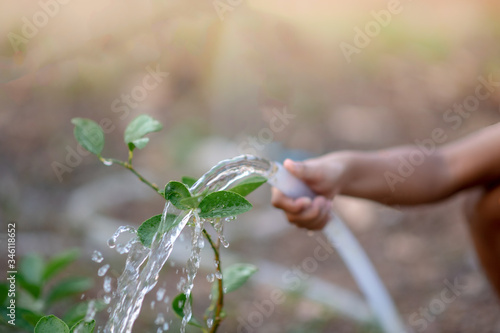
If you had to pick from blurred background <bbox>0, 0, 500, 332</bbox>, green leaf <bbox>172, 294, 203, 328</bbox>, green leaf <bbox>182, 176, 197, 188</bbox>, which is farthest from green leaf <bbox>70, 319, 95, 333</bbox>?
blurred background <bbox>0, 0, 500, 332</bbox>

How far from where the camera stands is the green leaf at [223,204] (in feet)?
2.41

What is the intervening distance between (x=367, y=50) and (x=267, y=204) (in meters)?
1.73

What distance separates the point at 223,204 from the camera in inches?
29.3

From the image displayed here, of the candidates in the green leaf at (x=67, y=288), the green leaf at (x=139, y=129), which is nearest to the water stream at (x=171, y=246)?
the green leaf at (x=139, y=129)

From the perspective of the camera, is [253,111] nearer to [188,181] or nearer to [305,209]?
[305,209]

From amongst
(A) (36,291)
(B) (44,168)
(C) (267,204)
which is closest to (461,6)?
(C) (267,204)

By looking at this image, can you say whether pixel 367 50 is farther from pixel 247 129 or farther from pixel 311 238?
pixel 311 238

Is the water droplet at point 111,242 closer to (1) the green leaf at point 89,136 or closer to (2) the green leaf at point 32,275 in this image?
(1) the green leaf at point 89,136

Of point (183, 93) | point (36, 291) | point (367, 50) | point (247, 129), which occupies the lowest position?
point (367, 50)

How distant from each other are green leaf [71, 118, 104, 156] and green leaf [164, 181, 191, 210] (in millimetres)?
191

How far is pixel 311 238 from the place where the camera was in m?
2.42

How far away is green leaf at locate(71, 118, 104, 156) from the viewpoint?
0.85 metres

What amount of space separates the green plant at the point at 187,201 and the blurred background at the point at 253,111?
3.18 ft

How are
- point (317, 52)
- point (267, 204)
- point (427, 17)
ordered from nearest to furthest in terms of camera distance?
point (267, 204), point (317, 52), point (427, 17)
